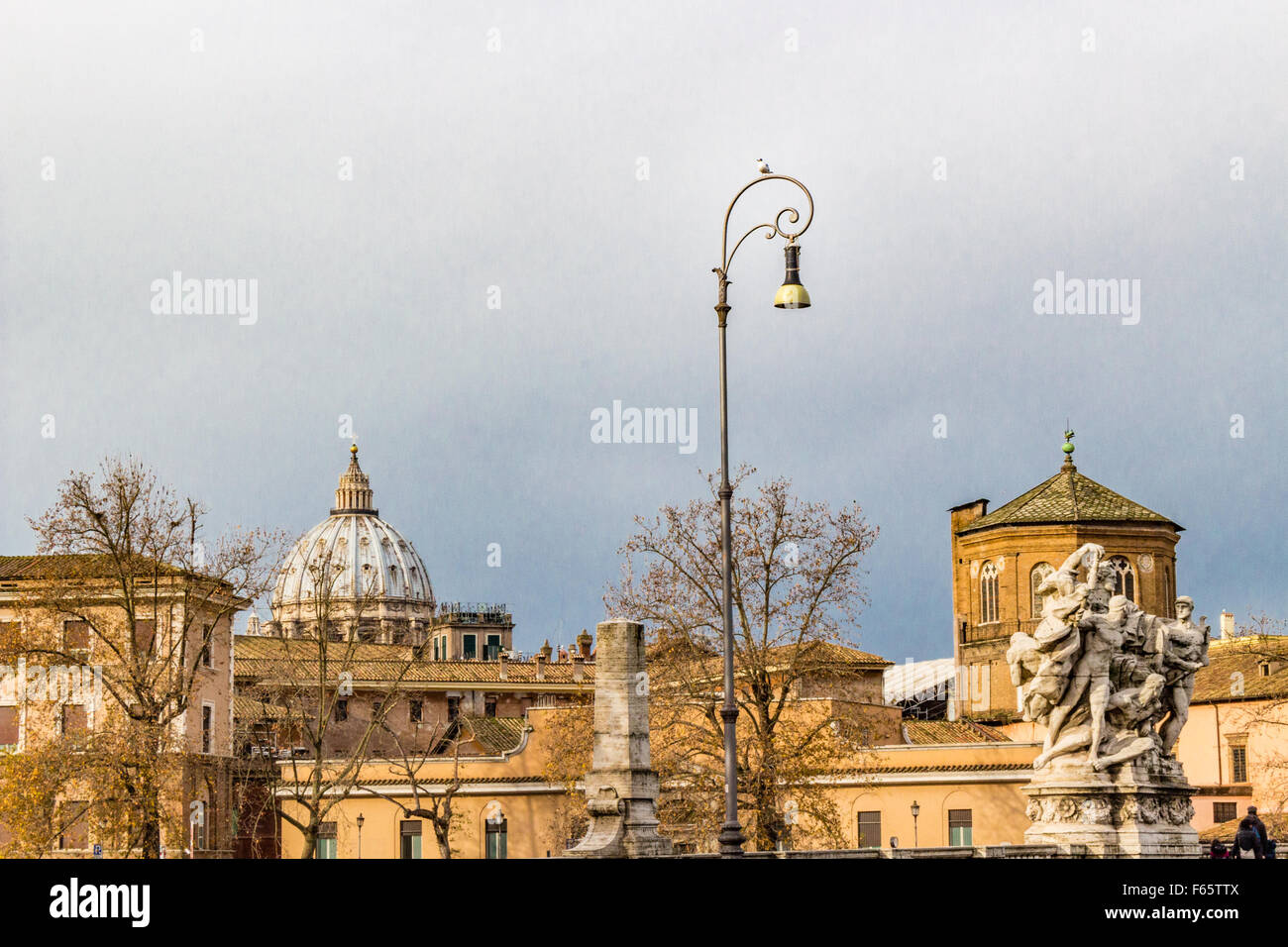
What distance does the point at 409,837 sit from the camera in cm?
6156

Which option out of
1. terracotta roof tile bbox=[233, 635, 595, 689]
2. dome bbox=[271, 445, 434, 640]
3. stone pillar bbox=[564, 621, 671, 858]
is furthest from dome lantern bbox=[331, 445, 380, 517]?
stone pillar bbox=[564, 621, 671, 858]

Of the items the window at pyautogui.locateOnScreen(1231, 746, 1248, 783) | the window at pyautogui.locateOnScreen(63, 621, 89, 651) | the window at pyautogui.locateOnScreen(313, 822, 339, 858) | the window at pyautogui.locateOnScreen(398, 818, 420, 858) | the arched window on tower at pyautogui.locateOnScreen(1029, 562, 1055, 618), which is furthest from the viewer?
the arched window on tower at pyautogui.locateOnScreen(1029, 562, 1055, 618)

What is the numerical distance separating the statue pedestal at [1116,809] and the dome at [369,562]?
142967 mm

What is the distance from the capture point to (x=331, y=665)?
81875 millimetres

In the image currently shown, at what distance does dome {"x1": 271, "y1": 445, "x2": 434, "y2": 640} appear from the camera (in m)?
168

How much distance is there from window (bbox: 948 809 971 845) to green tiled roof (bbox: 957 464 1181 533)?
2758 cm

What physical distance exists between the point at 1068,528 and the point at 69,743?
50.9 meters

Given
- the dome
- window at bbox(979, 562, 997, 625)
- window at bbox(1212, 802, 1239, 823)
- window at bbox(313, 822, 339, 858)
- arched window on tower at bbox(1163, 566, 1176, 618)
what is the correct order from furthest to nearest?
the dome, window at bbox(979, 562, 997, 625), arched window on tower at bbox(1163, 566, 1176, 618), window at bbox(1212, 802, 1239, 823), window at bbox(313, 822, 339, 858)

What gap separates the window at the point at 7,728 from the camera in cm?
5834

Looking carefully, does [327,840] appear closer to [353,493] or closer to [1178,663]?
[1178,663]

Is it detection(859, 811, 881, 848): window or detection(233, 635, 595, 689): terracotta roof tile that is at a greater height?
detection(233, 635, 595, 689): terracotta roof tile

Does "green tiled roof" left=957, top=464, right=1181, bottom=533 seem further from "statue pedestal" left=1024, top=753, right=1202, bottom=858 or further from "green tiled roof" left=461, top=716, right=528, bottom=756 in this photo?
"statue pedestal" left=1024, top=753, right=1202, bottom=858

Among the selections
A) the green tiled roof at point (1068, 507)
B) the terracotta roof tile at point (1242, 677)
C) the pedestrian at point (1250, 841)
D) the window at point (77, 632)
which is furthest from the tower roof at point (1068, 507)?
the pedestrian at point (1250, 841)
